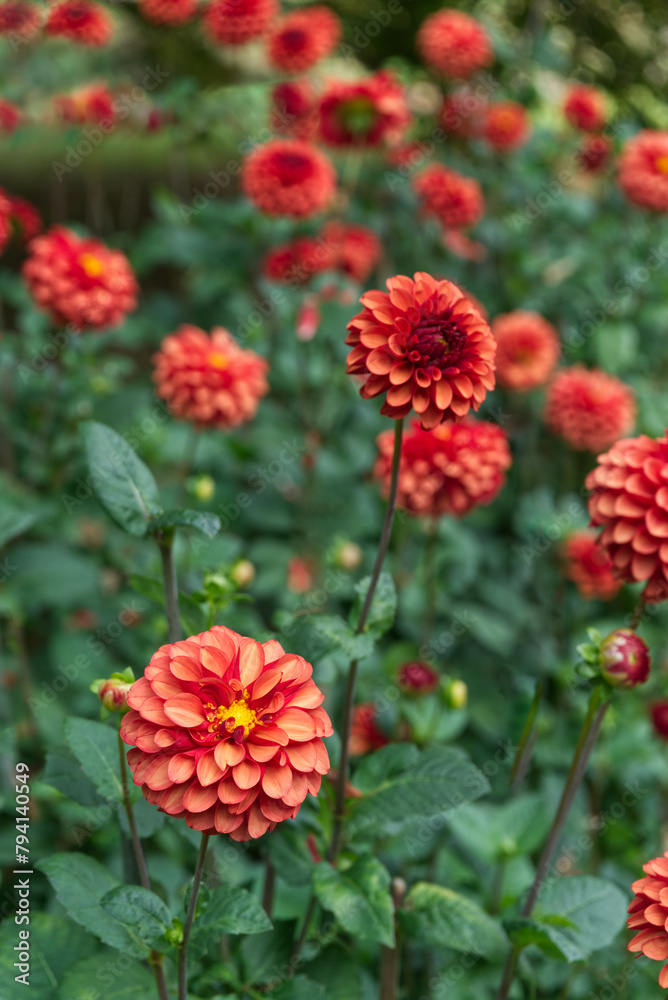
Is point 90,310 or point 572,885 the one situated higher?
point 90,310

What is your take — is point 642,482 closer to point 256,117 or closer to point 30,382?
point 30,382

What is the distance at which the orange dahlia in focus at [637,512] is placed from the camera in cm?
113

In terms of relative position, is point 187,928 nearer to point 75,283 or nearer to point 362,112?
point 75,283

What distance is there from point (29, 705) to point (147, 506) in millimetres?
1016

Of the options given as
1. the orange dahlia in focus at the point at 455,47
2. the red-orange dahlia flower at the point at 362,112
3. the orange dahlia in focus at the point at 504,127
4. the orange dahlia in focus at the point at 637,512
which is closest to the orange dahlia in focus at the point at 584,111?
the orange dahlia in focus at the point at 504,127

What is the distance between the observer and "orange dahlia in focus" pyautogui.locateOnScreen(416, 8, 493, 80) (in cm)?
311

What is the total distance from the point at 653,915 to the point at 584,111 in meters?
3.10

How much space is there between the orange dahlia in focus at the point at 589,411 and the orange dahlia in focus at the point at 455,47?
1434 millimetres

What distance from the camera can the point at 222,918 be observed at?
0.97 metres

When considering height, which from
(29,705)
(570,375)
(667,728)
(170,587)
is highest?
(170,587)

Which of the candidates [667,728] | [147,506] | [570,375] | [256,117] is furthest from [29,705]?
[256,117]

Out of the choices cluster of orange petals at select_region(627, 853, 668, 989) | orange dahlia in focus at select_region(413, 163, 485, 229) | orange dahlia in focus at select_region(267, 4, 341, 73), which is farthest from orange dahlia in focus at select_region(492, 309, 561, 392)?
cluster of orange petals at select_region(627, 853, 668, 989)

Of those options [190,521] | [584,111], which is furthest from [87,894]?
[584,111]

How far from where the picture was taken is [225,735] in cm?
83
